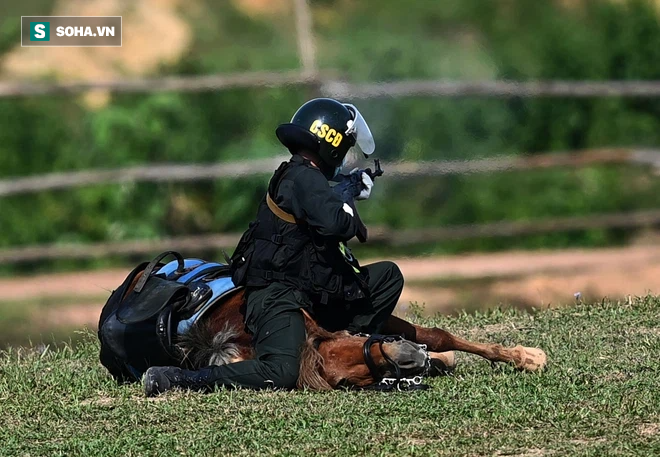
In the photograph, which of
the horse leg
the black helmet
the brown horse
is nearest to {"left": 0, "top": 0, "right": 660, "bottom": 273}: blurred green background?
the black helmet

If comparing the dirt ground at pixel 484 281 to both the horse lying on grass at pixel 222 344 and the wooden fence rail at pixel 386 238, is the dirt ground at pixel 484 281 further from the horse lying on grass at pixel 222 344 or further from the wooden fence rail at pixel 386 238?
the horse lying on grass at pixel 222 344

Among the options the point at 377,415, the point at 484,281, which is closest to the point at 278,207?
the point at 377,415

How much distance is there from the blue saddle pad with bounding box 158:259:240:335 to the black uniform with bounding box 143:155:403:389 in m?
0.11

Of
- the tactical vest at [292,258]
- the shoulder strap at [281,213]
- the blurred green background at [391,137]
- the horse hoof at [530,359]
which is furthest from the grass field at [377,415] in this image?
the blurred green background at [391,137]

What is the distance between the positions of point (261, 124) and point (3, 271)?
331 cm

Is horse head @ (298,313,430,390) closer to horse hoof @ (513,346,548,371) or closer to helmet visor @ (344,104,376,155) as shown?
horse hoof @ (513,346,548,371)

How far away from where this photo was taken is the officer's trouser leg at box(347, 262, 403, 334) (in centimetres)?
606

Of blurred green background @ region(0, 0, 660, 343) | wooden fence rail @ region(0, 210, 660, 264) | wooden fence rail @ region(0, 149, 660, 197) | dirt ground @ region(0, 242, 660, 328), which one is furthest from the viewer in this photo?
blurred green background @ region(0, 0, 660, 343)

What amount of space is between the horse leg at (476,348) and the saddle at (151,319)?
0.92 metres

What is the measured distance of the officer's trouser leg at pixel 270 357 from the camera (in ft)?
18.2

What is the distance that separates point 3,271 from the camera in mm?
13672

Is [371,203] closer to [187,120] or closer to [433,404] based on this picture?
[187,120]

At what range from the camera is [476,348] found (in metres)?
5.86

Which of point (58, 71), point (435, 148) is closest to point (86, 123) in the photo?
point (58, 71)
